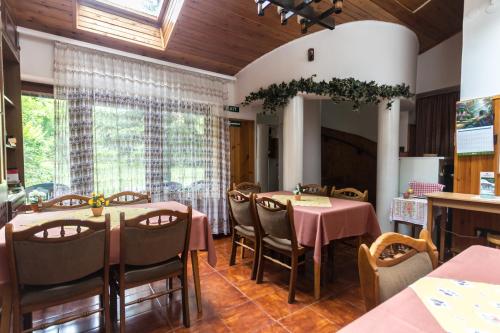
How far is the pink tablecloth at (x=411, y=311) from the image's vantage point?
2.40 feet

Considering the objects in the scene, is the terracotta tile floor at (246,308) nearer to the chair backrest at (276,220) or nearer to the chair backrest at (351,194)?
the chair backrest at (276,220)

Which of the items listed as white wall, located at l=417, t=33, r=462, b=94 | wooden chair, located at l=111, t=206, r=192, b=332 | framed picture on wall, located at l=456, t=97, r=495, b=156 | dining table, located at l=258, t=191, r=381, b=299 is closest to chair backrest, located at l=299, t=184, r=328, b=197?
dining table, located at l=258, t=191, r=381, b=299

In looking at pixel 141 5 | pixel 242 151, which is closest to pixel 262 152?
pixel 242 151

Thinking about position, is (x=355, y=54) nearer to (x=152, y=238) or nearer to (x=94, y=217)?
(x=152, y=238)

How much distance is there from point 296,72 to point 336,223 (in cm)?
233

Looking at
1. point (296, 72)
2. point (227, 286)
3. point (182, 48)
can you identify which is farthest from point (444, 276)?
point (182, 48)

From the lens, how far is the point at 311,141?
4.95 meters

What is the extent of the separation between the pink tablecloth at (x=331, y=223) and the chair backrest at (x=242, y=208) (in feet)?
1.63

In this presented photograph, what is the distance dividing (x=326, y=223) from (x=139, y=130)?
105 inches

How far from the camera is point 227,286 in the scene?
8.69 ft

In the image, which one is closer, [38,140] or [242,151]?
[38,140]

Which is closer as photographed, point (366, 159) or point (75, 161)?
point (75, 161)

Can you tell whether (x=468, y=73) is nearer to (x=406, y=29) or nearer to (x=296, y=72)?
(x=406, y=29)

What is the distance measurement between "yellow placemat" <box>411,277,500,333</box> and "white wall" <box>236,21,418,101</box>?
3.25 metres
